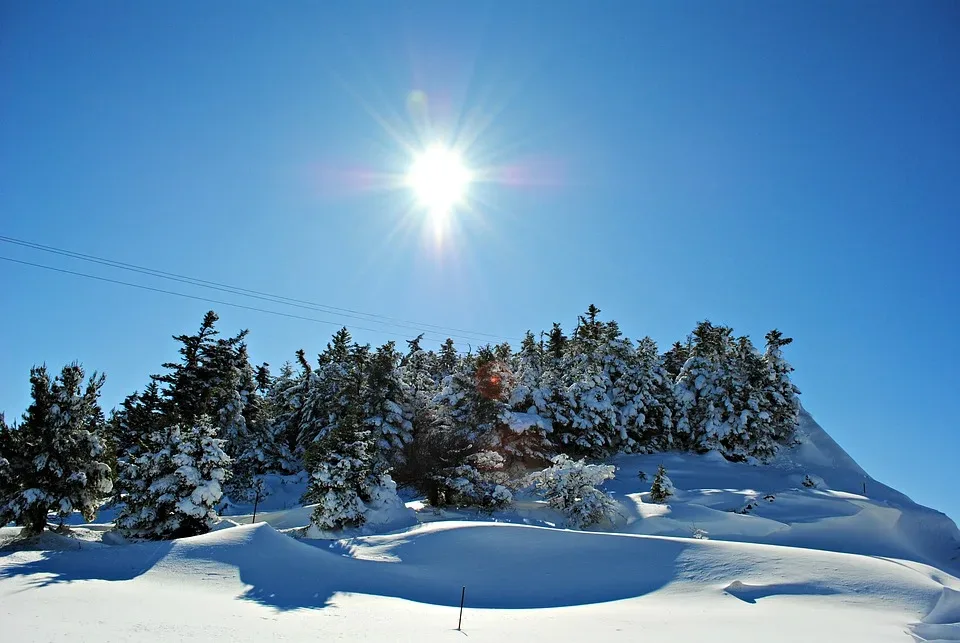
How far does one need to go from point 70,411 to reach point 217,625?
12.7 m

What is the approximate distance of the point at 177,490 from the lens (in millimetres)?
17719

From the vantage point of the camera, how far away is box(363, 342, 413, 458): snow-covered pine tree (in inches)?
1154

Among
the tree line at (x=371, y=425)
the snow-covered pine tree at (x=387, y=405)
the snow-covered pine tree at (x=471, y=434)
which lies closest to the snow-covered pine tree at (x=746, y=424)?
the tree line at (x=371, y=425)

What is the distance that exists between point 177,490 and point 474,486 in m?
11.4

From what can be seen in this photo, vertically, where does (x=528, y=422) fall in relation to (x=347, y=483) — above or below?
above

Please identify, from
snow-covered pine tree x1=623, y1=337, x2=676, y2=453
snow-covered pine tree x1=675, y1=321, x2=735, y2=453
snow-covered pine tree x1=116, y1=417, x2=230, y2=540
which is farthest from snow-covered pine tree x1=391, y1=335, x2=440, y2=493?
snow-covered pine tree x1=675, y1=321, x2=735, y2=453

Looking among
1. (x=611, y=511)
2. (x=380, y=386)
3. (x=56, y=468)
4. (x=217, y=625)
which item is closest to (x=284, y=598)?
(x=217, y=625)

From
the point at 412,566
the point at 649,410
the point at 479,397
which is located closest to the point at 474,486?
the point at 479,397

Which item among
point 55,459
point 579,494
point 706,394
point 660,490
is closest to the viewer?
point 55,459

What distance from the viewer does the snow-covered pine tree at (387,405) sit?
96.2 feet

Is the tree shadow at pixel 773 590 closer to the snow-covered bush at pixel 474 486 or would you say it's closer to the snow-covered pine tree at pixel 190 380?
the snow-covered bush at pixel 474 486

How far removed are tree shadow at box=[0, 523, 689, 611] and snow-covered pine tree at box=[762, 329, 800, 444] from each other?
28.3 metres

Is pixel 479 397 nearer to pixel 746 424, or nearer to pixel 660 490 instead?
pixel 660 490

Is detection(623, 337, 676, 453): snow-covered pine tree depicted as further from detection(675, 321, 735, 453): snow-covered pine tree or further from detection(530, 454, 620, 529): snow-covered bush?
detection(530, 454, 620, 529): snow-covered bush
